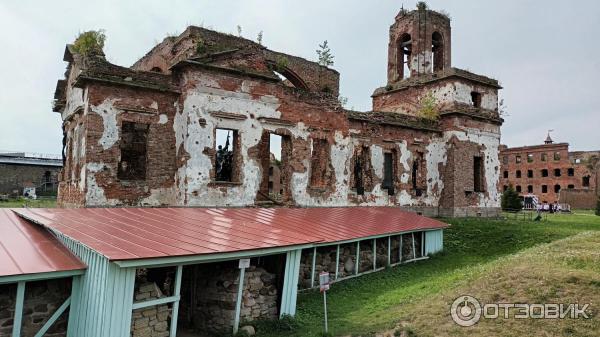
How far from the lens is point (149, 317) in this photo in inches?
278

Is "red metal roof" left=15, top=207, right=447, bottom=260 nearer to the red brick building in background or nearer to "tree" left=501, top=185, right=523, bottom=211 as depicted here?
"tree" left=501, top=185, right=523, bottom=211

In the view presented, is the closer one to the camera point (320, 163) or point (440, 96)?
point (320, 163)

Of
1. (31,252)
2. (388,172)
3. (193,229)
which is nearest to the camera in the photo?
(31,252)

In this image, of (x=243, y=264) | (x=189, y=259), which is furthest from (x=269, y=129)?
(x=189, y=259)

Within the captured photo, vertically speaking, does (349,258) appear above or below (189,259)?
below

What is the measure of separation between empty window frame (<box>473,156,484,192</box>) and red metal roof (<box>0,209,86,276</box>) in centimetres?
1911

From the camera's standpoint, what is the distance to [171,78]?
13.8 metres

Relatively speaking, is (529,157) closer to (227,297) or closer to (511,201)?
(511,201)

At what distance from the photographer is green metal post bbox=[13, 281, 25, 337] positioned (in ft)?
20.7

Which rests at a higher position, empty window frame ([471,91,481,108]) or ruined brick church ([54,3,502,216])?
empty window frame ([471,91,481,108])

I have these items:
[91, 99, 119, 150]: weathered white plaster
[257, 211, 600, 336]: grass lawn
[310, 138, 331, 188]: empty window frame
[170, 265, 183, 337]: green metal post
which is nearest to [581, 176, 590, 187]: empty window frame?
[257, 211, 600, 336]: grass lawn

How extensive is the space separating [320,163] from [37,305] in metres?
11.5

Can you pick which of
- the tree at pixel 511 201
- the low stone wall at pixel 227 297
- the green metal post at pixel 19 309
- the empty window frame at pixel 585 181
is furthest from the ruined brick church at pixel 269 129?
the empty window frame at pixel 585 181

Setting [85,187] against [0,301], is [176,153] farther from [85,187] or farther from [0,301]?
[0,301]
